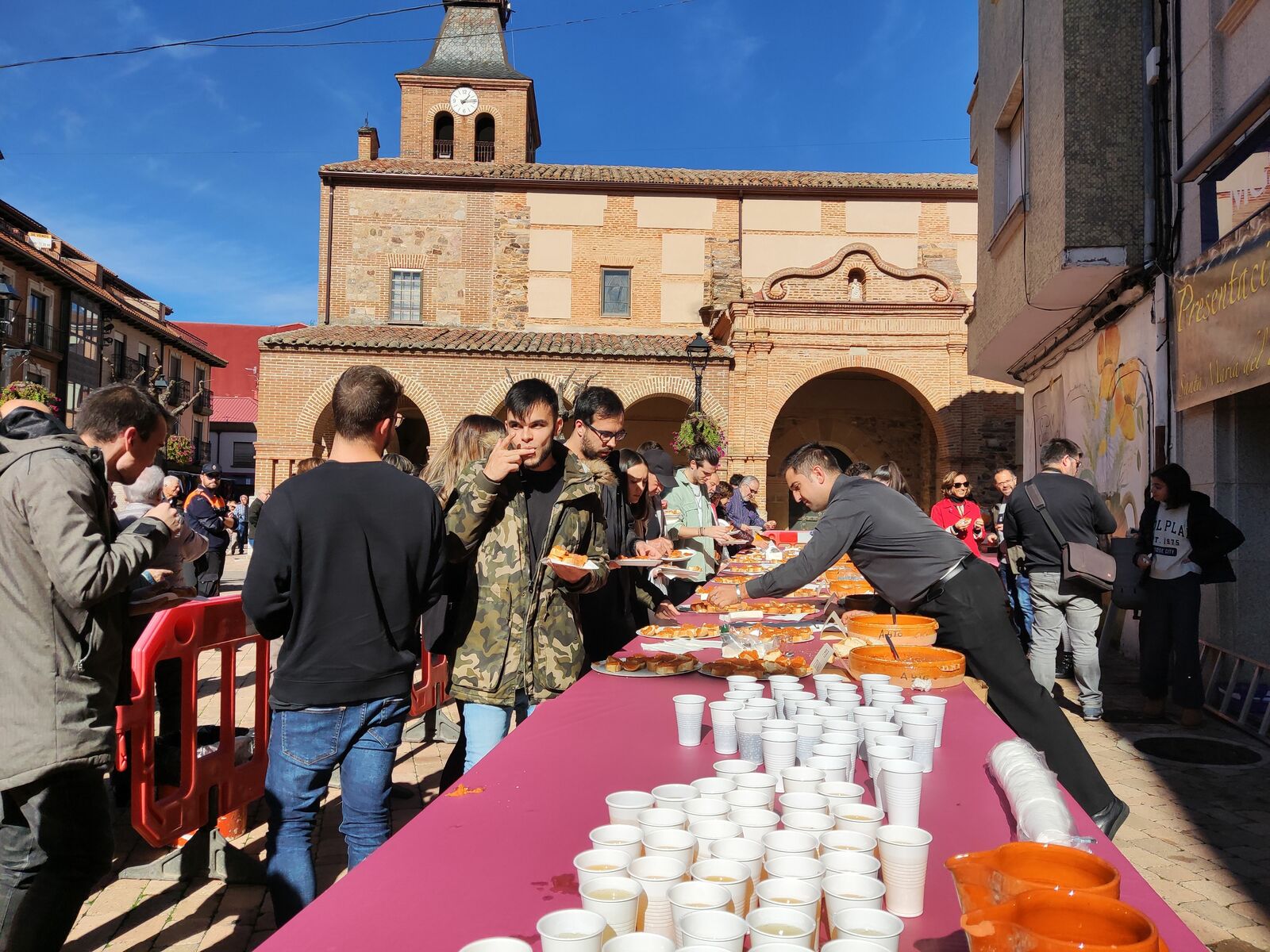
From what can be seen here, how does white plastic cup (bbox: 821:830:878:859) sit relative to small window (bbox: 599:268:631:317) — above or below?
below

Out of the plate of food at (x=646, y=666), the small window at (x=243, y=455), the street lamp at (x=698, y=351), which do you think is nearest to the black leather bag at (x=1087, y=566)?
the plate of food at (x=646, y=666)

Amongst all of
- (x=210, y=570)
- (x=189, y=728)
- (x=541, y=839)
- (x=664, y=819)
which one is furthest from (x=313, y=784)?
(x=210, y=570)

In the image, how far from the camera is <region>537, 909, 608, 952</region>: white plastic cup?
1.17 meters

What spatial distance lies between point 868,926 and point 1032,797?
2.52ft

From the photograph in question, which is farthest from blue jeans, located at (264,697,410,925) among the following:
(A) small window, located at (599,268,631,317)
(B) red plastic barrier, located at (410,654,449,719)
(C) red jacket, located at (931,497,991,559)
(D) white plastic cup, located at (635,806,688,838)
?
(A) small window, located at (599,268,631,317)

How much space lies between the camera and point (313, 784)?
2.85 meters

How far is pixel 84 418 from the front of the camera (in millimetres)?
2975

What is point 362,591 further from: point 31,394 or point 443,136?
point 443,136

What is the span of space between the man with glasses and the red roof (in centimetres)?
5723

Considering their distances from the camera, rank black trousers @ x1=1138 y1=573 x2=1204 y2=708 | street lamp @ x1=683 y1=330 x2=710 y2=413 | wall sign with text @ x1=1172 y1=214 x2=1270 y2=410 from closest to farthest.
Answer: wall sign with text @ x1=1172 y1=214 x2=1270 y2=410
black trousers @ x1=1138 y1=573 x2=1204 y2=708
street lamp @ x1=683 y1=330 x2=710 y2=413

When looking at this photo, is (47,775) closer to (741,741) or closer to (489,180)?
(741,741)

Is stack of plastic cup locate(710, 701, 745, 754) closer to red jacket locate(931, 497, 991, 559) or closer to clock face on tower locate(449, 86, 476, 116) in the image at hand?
red jacket locate(931, 497, 991, 559)

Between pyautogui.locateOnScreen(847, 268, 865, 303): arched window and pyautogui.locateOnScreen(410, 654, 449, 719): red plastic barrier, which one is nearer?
pyautogui.locateOnScreen(410, 654, 449, 719): red plastic barrier

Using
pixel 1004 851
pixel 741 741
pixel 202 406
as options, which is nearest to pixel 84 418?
pixel 741 741
